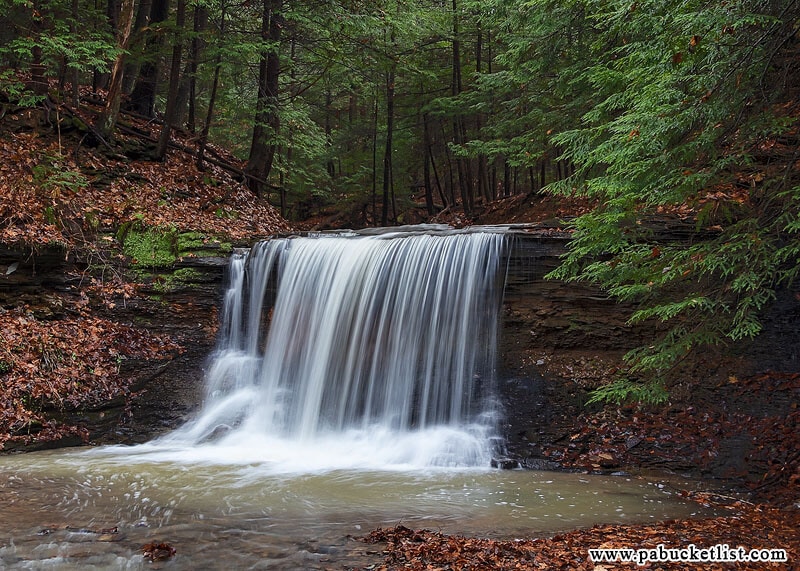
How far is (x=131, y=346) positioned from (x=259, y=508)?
514 cm

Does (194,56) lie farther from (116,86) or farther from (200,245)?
(200,245)

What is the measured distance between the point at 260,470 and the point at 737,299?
5509 mm

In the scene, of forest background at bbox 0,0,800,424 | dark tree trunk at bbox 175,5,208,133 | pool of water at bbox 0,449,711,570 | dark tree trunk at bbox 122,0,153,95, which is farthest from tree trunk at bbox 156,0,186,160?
pool of water at bbox 0,449,711,570

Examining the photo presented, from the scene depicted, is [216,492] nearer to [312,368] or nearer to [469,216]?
[312,368]

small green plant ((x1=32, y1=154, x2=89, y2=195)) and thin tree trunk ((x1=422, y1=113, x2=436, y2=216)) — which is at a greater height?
thin tree trunk ((x1=422, y1=113, x2=436, y2=216))

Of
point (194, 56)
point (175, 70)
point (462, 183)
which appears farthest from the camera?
point (462, 183)

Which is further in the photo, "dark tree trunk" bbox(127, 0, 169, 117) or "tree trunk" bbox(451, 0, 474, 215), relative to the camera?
"tree trunk" bbox(451, 0, 474, 215)

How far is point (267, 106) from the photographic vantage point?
14.7 m

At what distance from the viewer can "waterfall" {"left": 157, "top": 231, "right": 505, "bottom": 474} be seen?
8.56m

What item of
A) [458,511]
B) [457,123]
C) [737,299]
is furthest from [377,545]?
[457,123]

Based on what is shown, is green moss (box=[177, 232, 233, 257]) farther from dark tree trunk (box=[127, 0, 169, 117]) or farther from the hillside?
dark tree trunk (box=[127, 0, 169, 117])

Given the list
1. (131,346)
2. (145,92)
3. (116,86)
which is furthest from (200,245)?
(145,92)

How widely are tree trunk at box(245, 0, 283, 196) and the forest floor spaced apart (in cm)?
151

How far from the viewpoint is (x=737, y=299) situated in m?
5.75
